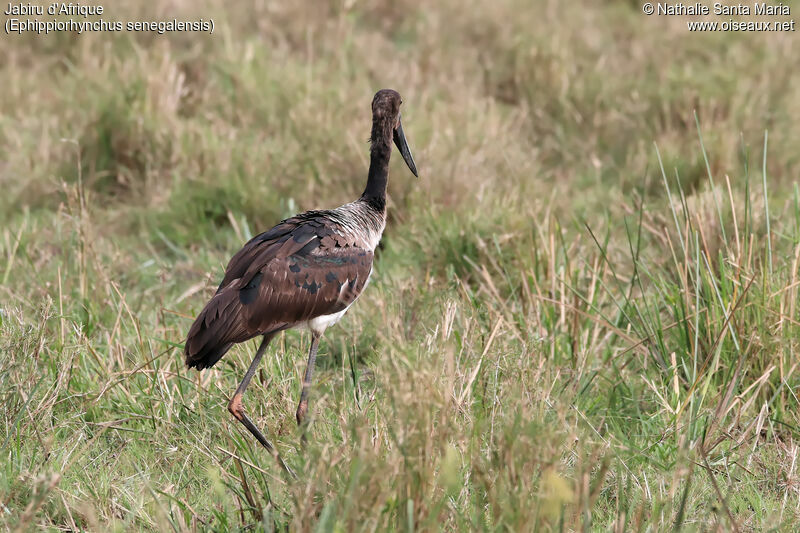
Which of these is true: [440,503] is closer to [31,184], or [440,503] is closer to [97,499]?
[97,499]

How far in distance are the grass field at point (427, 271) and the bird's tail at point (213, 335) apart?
258mm

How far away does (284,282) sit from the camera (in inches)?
156

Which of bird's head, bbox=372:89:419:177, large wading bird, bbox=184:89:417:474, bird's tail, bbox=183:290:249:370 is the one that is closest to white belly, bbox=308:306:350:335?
large wading bird, bbox=184:89:417:474

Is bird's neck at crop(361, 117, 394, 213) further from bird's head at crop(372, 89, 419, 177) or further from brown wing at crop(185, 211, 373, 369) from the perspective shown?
brown wing at crop(185, 211, 373, 369)

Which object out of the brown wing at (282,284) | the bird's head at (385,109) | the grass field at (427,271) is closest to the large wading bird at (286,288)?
the brown wing at (282,284)

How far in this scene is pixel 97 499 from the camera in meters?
3.29

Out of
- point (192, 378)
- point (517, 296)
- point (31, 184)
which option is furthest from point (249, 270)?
point (31, 184)

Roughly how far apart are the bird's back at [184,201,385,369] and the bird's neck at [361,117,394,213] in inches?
14.1

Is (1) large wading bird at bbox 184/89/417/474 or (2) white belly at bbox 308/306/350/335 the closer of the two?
(1) large wading bird at bbox 184/89/417/474

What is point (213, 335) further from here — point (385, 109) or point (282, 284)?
point (385, 109)

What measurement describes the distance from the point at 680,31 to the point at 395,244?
421 cm

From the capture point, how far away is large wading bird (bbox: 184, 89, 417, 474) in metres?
3.78

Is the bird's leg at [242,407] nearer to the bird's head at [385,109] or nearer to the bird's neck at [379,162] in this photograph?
the bird's neck at [379,162]

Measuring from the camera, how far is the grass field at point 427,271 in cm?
305
